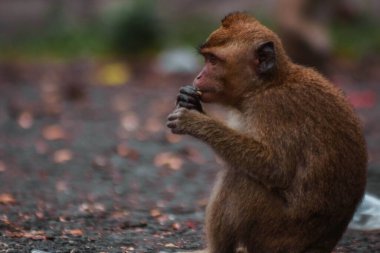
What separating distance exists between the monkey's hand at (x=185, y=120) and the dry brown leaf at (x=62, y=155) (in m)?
4.56

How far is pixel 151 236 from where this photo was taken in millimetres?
7078

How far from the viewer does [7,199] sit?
27.1ft

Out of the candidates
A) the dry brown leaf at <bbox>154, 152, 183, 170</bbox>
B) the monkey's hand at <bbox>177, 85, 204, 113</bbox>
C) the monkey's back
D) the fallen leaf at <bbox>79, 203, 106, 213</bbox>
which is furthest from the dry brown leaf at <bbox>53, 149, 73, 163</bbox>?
the monkey's back

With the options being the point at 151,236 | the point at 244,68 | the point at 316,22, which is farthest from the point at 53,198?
the point at 316,22

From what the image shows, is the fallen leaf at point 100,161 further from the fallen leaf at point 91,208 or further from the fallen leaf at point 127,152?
the fallen leaf at point 91,208

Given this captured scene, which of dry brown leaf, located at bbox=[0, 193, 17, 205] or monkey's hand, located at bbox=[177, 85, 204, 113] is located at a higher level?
dry brown leaf, located at bbox=[0, 193, 17, 205]

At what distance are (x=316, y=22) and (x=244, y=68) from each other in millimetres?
10127

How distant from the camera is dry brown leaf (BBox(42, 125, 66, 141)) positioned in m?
11.7

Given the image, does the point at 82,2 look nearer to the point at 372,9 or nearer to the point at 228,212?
the point at 372,9

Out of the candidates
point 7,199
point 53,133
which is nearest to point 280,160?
point 7,199

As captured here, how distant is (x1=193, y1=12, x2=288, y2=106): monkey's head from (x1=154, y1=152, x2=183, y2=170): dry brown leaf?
14.0ft

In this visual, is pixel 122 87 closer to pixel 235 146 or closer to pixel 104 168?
pixel 104 168

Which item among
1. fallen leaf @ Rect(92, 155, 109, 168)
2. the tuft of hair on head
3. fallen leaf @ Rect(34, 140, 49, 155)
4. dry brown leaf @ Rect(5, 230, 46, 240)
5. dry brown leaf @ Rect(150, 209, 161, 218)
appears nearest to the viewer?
the tuft of hair on head

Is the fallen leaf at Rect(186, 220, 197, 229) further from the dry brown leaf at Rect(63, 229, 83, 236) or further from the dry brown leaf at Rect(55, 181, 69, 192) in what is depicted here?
the dry brown leaf at Rect(55, 181, 69, 192)
